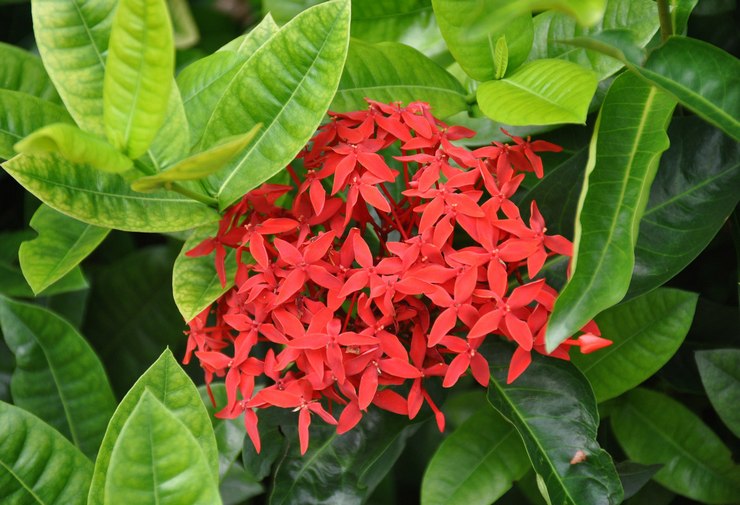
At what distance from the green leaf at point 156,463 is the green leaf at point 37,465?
223mm

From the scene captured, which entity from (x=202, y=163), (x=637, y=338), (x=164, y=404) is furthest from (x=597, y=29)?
(x=164, y=404)

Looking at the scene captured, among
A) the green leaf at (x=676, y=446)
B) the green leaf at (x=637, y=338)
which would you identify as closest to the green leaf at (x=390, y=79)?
the green leaf at (x=637, y=338)

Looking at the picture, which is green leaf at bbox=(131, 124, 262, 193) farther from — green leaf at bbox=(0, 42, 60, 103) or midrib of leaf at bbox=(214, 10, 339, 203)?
green leaf at bbox=(0, 42, 60, 103)

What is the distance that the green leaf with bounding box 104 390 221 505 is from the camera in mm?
677

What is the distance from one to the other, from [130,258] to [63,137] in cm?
73

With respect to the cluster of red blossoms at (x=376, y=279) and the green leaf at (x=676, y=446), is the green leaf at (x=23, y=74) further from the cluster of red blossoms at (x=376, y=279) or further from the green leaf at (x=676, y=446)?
the green leaf at (x=676, y=446)

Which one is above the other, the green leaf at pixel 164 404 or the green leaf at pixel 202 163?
the green leaf at pixel 202 163

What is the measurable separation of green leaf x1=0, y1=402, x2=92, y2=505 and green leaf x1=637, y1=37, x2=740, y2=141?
2.29 feet

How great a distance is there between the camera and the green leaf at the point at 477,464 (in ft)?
3.02

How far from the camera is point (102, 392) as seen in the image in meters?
1.04

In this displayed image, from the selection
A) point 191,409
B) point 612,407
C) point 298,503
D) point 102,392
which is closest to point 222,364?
point 191,409

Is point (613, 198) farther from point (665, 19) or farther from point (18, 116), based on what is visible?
point (18, 116)

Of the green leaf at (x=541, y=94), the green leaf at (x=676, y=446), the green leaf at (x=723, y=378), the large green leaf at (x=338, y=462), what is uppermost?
the green leaf at (x=541, y=94)

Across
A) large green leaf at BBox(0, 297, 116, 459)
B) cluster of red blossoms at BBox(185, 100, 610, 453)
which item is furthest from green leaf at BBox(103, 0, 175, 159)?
large green leaf at BBox(0, 297, 116, 459)
